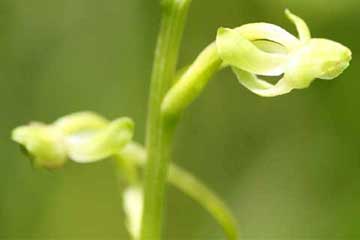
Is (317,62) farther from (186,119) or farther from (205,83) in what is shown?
(186,119)

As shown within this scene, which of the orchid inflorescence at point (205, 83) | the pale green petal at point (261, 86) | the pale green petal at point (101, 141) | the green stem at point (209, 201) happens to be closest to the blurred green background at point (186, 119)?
the green stem at point (209, 201)

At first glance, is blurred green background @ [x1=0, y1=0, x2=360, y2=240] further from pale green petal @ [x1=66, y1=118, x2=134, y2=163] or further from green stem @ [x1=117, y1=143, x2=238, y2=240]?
pale green petal @ [x1=66, y1=118, x2=134, y2=163]

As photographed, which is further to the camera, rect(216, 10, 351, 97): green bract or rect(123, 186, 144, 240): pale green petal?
rect(123, 186, 144, 240): pale green petal

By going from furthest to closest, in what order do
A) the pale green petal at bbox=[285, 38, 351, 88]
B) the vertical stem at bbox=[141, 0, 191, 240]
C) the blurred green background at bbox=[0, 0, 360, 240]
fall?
the blurred green background at bbox=[0, 0, 360, 240]
the vertical stem at bbox=[141, 0, 191, 240]
the pale green petal at bbox=[285, 38, 351, 88]

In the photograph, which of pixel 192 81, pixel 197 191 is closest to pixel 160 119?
pixel 192 81

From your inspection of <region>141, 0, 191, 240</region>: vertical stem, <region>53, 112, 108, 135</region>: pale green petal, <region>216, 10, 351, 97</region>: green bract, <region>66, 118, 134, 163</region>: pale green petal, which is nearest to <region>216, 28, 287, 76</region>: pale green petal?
<region>216, 10, 351, 97</region>: green bract

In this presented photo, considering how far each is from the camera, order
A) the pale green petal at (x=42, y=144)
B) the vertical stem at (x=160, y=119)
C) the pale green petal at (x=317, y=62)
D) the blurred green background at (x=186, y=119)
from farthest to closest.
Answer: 1. the blurred green background at (x=186, y=119)
2. the pale green petal at (x=42, y=144)
3. the vertical stem at (x=160, y=119)
4. the pale green petal at (x=317, y=62)

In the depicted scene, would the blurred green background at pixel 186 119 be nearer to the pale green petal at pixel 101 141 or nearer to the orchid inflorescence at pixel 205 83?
the orchid inflorescence at pixel 205 83
